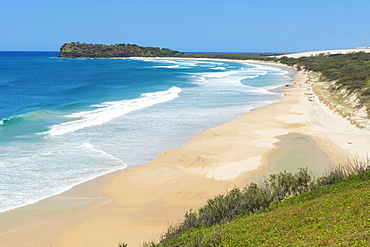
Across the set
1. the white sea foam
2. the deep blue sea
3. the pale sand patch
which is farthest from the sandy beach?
the white sea foam

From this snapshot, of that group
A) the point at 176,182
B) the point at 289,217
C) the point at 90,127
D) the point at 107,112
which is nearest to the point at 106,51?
the point at 107,112

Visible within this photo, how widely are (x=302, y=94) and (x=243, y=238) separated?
3520 centimetres

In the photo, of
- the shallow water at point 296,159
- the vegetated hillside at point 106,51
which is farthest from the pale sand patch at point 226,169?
the vegetated hillside at point 106,51

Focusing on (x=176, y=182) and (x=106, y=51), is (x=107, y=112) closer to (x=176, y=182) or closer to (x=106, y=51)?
(x=176, y=182)

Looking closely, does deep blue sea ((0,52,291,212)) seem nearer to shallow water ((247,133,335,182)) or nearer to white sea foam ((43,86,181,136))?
white sea foam ((43,86,181,136))

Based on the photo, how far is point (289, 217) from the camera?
8.62 m

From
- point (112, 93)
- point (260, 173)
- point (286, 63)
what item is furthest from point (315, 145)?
point (286, 63)

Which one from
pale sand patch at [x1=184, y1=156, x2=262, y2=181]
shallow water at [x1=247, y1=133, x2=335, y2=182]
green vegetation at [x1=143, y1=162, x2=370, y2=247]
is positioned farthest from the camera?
shallow water at [x1=247, y1=133, x2=335, y2=182]

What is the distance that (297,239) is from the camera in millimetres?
7125

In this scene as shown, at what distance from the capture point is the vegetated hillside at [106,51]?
18012 centimetres

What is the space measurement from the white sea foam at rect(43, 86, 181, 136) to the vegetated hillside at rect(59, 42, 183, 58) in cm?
14510

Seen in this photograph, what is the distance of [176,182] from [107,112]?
1724cm

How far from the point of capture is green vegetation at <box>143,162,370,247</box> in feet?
23.5

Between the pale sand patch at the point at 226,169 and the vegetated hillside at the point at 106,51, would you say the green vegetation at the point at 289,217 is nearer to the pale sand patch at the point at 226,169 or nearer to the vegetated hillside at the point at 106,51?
the pale sand patch at the point at 226,169
